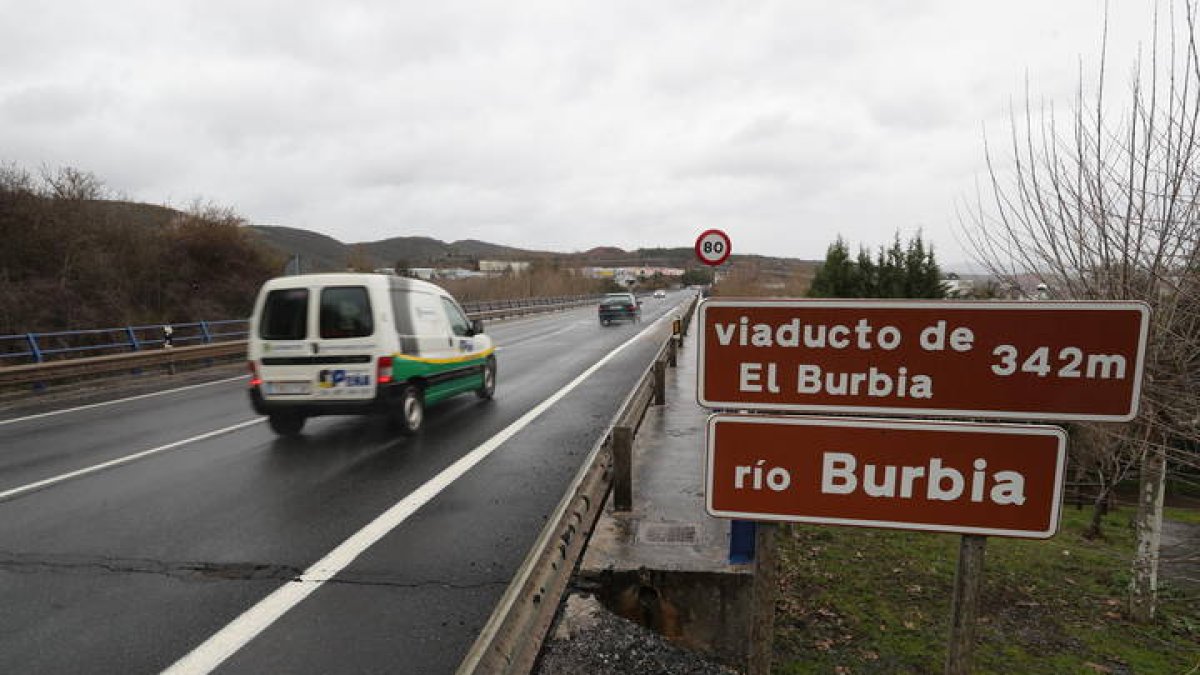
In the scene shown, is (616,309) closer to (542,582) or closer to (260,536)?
(260,536)

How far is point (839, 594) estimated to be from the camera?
4.97m

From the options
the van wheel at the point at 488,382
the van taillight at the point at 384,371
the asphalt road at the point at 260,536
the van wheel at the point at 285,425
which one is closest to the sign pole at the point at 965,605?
the asphalt road at the point at 260,536

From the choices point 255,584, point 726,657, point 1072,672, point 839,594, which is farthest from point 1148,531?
point 255,584

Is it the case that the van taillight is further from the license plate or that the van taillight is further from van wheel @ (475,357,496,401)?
van wheel @ (475,357,496,401)

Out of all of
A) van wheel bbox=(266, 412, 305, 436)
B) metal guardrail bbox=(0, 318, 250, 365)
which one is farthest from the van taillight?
metal guardrail bbox=(0, 318, 250, 365)

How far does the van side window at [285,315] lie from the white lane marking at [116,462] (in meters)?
1.77

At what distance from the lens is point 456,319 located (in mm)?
9961

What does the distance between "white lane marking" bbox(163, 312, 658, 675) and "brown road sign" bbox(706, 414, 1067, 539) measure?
2.94m

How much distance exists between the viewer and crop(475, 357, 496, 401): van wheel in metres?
10.8

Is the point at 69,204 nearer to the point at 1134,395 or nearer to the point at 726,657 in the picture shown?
the point at 726,657

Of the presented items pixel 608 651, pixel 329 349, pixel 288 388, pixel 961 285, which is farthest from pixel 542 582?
pixel 961 285

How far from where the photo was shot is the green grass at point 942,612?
13.7 feet

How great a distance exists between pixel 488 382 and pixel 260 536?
6.04 meters

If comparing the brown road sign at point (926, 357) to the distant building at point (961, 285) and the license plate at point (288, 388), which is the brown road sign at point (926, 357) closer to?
the distant building at point (961, 285)
